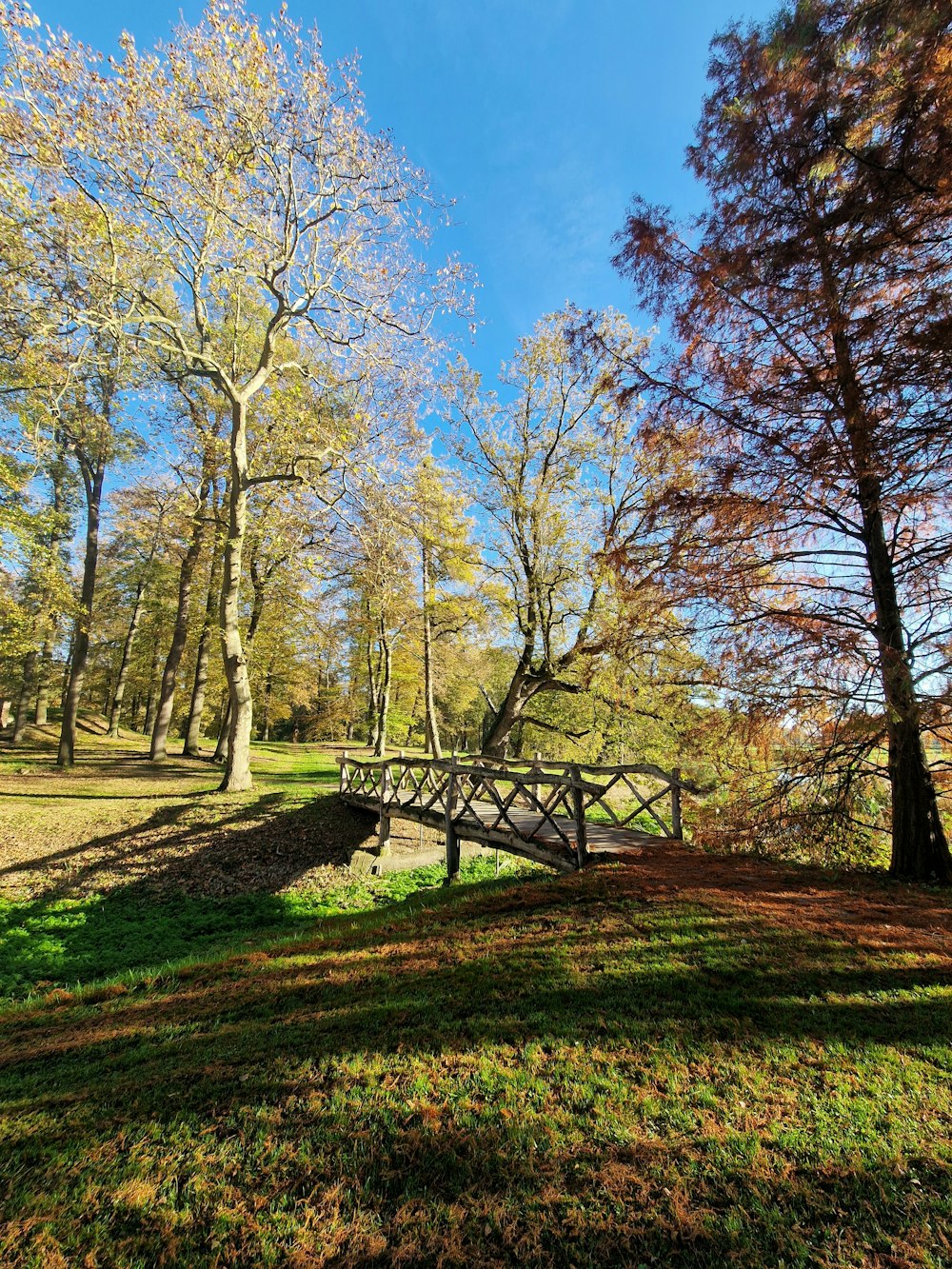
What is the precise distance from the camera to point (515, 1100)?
2.69 m

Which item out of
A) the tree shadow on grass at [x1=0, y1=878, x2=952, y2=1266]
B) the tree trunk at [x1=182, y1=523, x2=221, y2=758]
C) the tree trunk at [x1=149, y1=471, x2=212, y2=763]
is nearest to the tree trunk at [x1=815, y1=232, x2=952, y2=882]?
the tree shadow on grass at [x1=0, y1=878, x2=952, y2=1266]

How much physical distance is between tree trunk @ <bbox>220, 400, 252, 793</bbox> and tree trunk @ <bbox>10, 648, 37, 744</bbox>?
566 inches

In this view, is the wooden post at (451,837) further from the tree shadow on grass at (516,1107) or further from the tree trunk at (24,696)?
the tree trunk at (24,696)

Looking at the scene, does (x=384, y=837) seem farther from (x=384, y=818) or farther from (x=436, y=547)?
(x=436, y=547)

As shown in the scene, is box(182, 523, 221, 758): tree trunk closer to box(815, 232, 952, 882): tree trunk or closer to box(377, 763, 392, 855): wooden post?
box(377, 763, 392, 855): wooden post

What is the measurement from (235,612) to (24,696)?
53.9ft

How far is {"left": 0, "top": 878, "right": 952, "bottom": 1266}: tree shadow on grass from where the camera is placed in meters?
1.98

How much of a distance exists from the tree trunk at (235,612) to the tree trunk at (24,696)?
14.4 metres

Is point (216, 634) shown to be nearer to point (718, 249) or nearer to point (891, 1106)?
point (718, 249)

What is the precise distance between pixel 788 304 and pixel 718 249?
49.7 inches

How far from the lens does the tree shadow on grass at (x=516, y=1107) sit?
6.49 ft

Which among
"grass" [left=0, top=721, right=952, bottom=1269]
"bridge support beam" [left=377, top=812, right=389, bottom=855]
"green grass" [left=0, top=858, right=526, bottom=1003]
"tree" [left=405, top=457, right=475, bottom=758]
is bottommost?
"green grass" [left=0, top=858, right=526, bottom=1003]

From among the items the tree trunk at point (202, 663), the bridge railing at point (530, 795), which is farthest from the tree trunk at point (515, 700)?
the tree trunk at point (202, 663)

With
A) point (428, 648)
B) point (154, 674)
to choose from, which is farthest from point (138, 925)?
point (154, 674)
